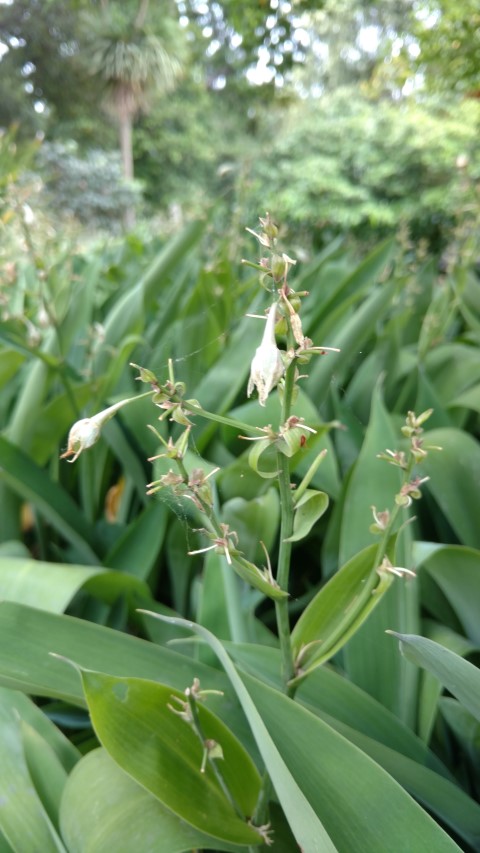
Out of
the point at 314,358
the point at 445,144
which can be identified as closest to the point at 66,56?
the point at 445,144

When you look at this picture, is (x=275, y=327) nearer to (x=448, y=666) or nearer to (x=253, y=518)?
(x=448, y=666)

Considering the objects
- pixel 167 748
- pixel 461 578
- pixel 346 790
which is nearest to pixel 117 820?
pixel 167 748

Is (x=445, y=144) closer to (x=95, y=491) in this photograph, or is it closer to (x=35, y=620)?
(x=95, y=491)

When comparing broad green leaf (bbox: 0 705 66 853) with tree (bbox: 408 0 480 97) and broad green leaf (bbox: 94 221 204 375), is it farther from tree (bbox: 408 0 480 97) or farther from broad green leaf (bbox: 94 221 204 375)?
tree (bbox: 408 0 480 97)

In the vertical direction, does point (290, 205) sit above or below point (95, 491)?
above

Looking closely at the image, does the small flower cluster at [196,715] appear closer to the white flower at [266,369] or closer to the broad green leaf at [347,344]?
the white flower at [266,369]

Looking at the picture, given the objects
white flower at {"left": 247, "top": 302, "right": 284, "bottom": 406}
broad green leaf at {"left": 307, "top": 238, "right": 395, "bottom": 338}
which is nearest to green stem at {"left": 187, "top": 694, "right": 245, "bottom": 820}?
white flower at {"left": 247, "top": 302, "right": 284, "bottom": 406}
